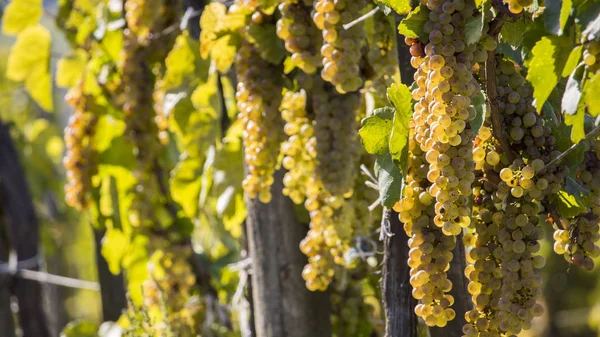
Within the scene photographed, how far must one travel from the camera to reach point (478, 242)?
2.68 ft

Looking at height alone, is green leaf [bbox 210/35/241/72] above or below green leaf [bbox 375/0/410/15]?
above

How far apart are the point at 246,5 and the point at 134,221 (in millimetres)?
1018

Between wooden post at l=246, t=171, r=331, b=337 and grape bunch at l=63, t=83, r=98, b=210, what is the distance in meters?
0.61

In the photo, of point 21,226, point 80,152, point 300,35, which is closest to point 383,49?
point 300,35

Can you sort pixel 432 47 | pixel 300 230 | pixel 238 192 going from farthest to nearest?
pixel 238 192
pixel 300 230
pixel 432 47

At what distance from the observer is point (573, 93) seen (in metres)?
0.68

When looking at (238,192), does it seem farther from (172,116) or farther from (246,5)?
(246,5)

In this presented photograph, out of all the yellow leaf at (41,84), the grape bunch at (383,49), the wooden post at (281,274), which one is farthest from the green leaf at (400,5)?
the yellow leaf at (41,84)

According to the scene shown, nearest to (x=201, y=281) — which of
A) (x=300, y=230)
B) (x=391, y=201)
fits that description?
(x=300, y=230)

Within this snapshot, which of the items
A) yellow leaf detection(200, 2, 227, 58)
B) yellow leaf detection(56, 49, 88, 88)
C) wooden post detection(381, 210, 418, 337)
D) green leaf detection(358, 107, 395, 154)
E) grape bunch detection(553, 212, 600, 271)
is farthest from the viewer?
yellow leaf detection(56, 49, 88, 88)

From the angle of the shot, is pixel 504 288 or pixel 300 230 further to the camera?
pixel 300 230

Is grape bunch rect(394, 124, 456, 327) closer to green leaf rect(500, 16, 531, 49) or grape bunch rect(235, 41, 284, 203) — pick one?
green leaf rect(500, 16, 531, 49)

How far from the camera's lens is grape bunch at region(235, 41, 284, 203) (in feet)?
3.84

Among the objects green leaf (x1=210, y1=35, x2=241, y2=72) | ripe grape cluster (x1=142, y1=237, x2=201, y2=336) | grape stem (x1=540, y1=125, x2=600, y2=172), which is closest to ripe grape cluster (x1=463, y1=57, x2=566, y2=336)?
grape stem (x1=540, y1=125, x2=600, y2=172)
